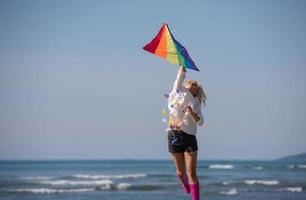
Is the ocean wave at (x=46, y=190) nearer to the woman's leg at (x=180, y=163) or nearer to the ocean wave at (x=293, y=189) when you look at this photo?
the ocean wave at (x=293, y=189)

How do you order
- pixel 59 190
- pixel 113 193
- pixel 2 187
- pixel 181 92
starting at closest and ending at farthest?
pixel 181 92 → pixel 113 193 → pixel 59 190 → pixel 2 187

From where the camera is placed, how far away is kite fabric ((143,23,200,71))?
7.35 meters

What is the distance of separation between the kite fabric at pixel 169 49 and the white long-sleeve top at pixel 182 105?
132 mm

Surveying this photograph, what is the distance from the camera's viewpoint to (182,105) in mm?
7371

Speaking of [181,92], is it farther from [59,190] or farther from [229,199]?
[59,190]

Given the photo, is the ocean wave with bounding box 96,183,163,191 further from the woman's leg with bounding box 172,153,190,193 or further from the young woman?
the young woman

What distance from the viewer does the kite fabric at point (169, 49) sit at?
7.35 meters

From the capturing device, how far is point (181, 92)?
738 centimetres

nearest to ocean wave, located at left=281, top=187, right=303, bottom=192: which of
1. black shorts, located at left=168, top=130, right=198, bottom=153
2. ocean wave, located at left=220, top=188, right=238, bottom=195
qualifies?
ocean wave, located at left=220, top=188, right=238, bottom=195

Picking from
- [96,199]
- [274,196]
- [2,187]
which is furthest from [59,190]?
[274,196]

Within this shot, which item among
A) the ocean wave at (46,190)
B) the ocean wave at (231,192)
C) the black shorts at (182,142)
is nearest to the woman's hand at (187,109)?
the black shorts at (182,142)

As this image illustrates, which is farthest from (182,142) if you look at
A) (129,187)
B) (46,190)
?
(129,187)

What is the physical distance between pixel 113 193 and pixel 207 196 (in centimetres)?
469

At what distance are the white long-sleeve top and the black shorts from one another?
58 mm
